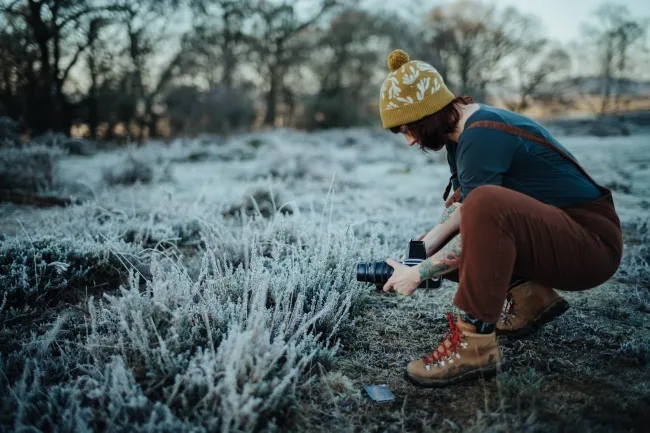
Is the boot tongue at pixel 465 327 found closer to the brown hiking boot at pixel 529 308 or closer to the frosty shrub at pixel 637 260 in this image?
the brown hiking boot at pixel 529 308

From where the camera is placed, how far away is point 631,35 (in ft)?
68.5

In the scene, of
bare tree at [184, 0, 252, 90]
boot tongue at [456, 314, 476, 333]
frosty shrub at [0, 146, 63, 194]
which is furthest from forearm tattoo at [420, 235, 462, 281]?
bare tree at [184, 0, 252, 90]

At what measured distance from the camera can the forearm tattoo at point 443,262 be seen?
5.79ft

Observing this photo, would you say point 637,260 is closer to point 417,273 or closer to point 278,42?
point 417,273

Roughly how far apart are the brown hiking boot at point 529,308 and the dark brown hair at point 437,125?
884 millimetres

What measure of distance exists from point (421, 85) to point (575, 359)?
1500mm

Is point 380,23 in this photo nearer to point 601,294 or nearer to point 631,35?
point 631,35

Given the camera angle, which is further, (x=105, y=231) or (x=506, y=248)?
(x=105, y=231)

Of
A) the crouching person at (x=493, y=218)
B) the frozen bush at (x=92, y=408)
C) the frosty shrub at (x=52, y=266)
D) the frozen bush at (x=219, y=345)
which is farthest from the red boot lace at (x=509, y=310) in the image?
the frosty shrub at (x=52, y=266)

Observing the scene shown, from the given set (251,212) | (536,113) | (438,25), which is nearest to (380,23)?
(438,25)

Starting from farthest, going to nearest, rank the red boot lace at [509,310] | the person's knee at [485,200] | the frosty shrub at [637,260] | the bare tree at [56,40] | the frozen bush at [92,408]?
the bare tree at [56,40]
the frosty shrub at [637,260]
the red boot lace at [509,310]
the person's knee at [485,200]
the frozen bush at [92,408]

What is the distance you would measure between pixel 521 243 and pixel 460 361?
→ 583 mm

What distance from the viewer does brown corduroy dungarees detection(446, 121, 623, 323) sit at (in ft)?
5.27

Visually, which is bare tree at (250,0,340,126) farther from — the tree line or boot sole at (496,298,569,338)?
boot sole at (496,298,569,338)
